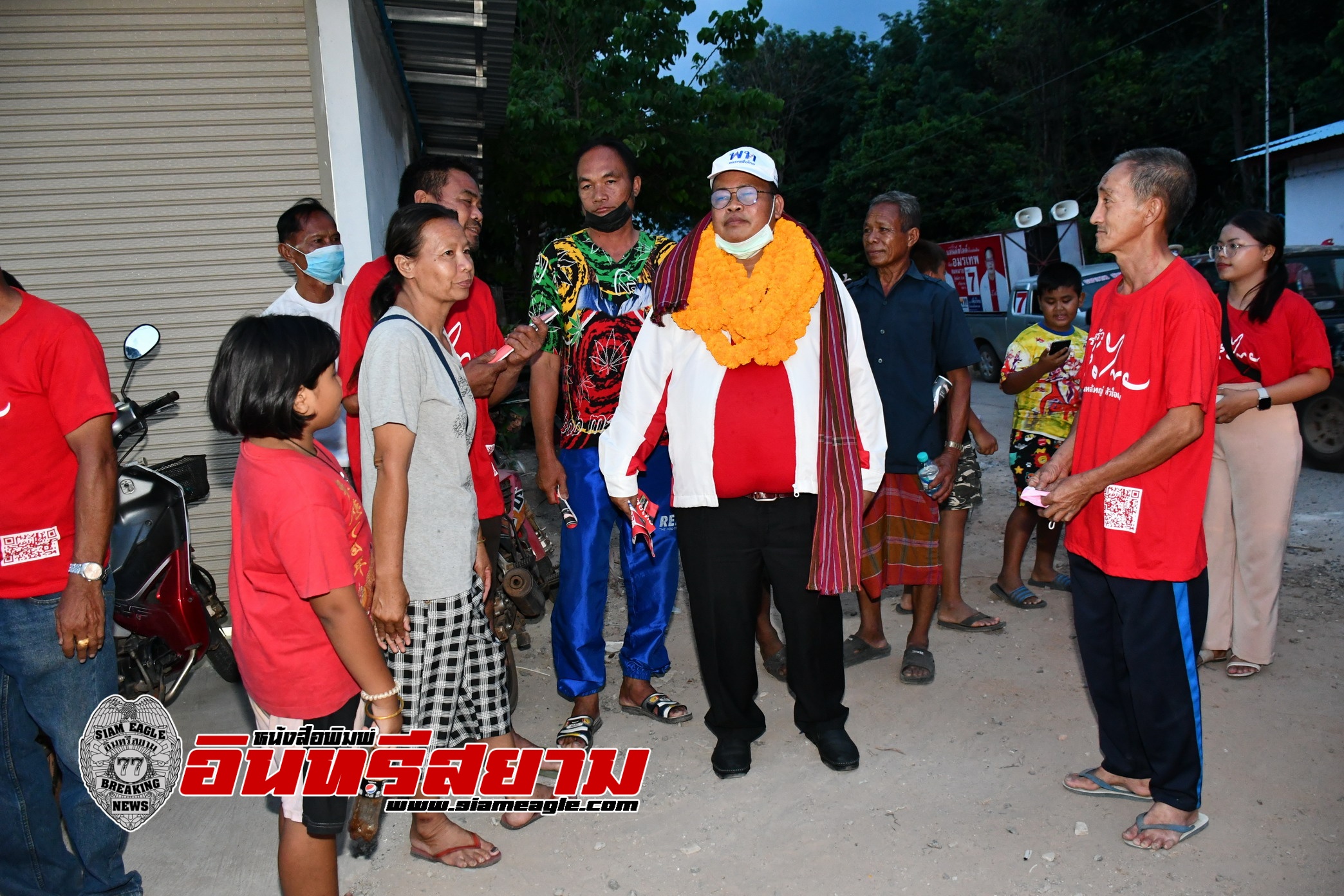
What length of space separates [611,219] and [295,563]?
6.94 ft

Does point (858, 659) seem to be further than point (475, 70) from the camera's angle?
No

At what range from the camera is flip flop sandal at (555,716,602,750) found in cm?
395

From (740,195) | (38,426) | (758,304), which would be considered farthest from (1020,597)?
(38,426)

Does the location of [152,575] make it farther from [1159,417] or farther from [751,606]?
[1159,417]

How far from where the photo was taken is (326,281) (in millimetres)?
4199

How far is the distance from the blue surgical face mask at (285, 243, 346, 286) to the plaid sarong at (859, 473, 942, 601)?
2.65m

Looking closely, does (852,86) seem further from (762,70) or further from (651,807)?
(651,807)

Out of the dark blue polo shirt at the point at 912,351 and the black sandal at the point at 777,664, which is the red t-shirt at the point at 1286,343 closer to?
the dark blue polo shirt at the point at 912,351

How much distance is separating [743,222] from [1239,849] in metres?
2.63

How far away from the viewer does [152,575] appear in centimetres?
407

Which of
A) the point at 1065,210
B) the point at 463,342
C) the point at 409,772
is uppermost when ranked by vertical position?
the point at 1065,210

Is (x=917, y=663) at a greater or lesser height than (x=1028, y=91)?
lesser

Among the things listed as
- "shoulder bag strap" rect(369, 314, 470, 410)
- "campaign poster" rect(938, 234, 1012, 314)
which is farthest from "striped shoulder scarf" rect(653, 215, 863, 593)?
"campaign poster" rect(938, 234, 1012, 314)

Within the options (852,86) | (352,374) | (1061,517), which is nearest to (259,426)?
(352,374)
